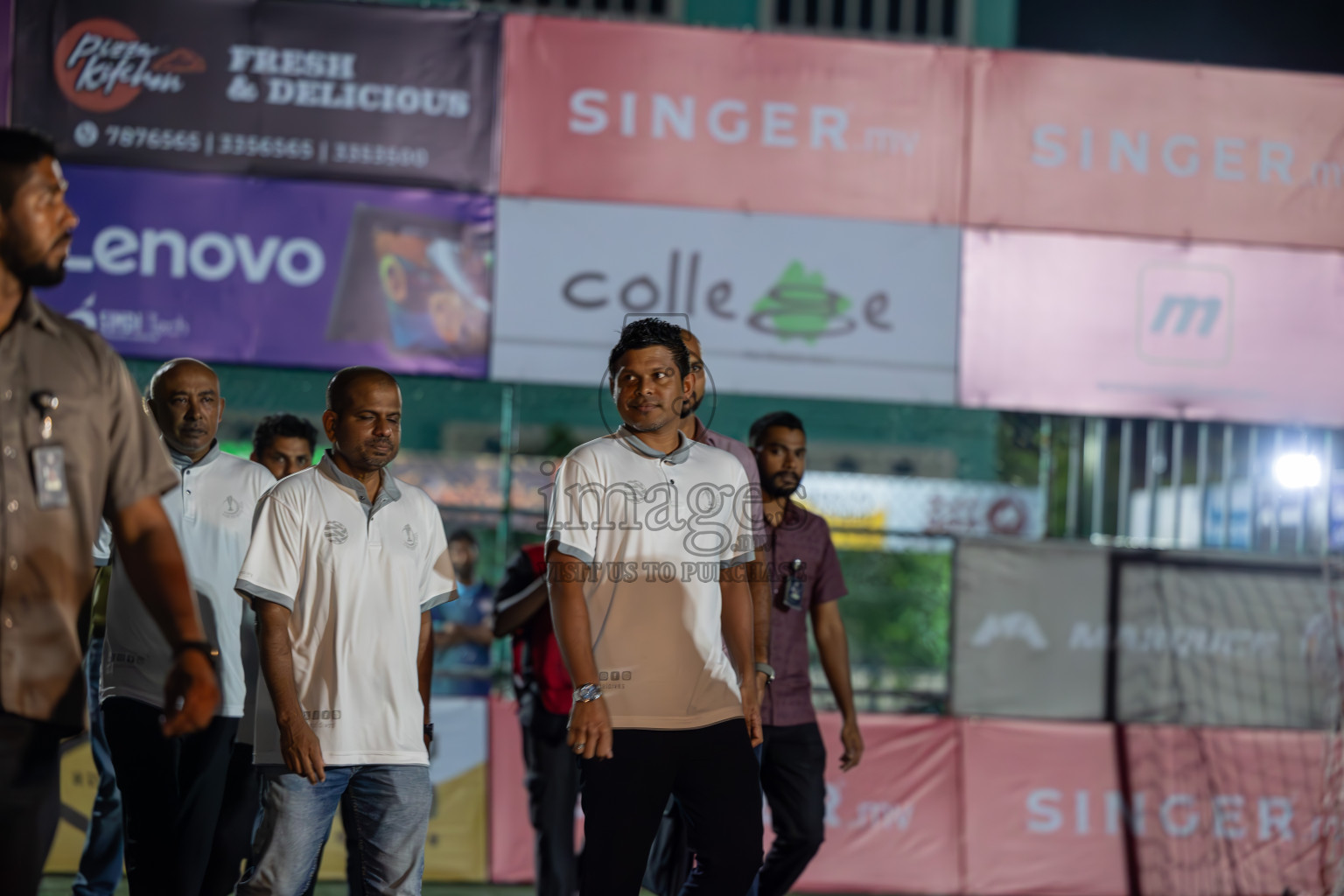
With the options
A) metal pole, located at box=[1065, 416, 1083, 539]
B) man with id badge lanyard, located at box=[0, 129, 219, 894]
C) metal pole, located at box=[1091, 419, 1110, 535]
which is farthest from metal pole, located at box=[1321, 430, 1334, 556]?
man with id badge lanyard, located at box=[0, 129, 219, 894]

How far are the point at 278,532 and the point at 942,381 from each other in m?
4.40

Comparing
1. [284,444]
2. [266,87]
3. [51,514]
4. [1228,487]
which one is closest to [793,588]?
[284,444]

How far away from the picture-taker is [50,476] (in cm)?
241

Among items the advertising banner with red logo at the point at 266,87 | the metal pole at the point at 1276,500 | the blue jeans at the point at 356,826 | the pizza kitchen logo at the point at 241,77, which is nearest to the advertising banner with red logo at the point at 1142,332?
the metal pole at the point at 1276,500

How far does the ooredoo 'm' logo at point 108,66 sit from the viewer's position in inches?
270

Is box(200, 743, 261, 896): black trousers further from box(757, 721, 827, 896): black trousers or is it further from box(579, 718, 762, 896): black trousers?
box(757, 721, 827, 896): black trousers

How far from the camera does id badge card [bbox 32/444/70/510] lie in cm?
240

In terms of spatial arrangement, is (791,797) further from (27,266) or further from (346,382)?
(27,266)

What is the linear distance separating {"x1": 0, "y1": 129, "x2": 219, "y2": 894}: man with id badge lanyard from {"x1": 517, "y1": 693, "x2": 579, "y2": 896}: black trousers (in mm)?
2689

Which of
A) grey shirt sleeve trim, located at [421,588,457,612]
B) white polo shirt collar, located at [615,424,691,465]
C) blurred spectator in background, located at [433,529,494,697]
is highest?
white polo shirt collar, located at [615,424,691,465]

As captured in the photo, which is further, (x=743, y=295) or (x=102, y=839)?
(x=743, y=295)

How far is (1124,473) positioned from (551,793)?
13.0 feet

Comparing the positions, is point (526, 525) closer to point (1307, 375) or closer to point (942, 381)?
point (942, 381)

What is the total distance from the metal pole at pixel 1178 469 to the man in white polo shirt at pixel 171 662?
5.08 metres
